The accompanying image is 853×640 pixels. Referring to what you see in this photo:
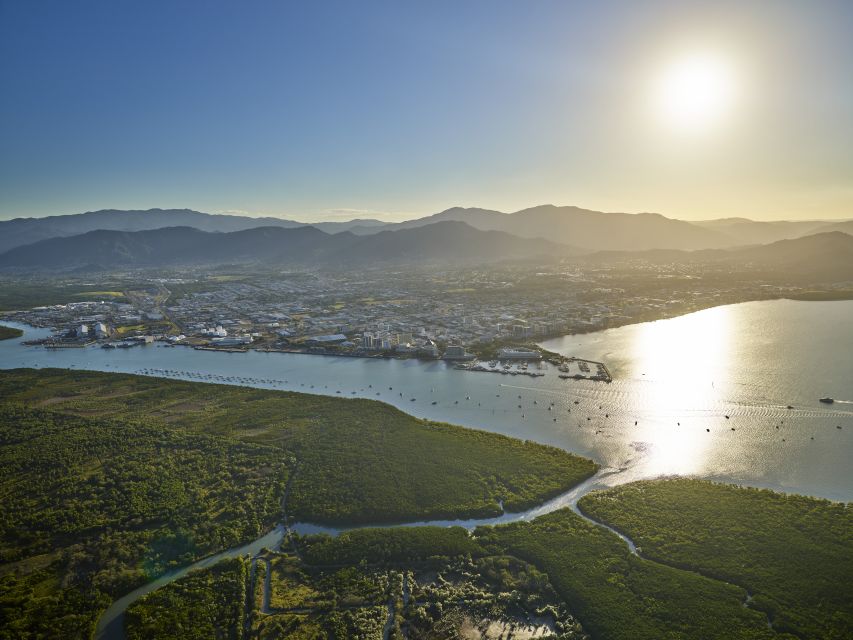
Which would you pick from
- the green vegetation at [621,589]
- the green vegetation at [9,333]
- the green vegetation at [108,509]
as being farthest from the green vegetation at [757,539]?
the green vegetation at [9,333]

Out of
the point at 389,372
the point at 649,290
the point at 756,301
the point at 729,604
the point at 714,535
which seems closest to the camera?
the point at 729,604

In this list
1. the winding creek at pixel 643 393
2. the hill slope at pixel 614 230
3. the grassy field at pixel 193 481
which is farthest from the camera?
the hill slope at pixel 614 230

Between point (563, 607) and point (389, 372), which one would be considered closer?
point (563, 607)

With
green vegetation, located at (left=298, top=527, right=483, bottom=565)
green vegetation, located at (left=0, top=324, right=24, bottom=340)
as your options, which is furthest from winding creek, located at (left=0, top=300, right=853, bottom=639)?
green vegetation, located at (left=0, top=324, right=24, bottom=340)

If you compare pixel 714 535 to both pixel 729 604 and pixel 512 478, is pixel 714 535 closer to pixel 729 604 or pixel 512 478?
pixel 729 604

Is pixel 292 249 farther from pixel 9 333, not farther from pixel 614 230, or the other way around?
pixel 9 333

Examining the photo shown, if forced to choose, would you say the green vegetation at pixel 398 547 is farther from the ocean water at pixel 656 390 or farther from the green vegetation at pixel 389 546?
the ocean water at pixel 656 390

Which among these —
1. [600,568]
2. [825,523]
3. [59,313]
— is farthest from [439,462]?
[59,313]

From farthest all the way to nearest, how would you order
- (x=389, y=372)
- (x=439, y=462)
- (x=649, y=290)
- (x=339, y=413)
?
(x=649, y=290)
(x=389, y=372)
(x=339, y=413)
(x=439, y=462)
